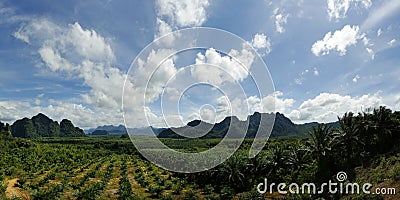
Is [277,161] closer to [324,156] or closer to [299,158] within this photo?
[299,158]

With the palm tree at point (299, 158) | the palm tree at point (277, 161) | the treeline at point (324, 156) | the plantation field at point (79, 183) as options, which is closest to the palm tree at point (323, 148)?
the treeline at point (324, 156)

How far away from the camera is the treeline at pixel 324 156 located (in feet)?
83.3

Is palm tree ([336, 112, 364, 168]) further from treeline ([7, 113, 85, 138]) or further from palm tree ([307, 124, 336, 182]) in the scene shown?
treeline ([7, 113, 85, 138])

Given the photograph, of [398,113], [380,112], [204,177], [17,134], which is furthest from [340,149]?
[17,134]

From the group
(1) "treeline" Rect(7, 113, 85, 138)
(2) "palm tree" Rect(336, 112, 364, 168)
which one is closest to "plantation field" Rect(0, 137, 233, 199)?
(2) "palm tree" Rect(336, 112, 364, 168)

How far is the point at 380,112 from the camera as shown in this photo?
2620 centimetres

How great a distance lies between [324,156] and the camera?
25625mm

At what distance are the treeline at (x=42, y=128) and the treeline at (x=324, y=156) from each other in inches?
6398

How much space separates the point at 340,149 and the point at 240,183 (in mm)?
9607

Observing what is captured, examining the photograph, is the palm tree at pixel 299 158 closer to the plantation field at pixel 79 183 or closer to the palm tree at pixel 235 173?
the palm tree at pixel 235 173

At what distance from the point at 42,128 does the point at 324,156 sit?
7194 inches

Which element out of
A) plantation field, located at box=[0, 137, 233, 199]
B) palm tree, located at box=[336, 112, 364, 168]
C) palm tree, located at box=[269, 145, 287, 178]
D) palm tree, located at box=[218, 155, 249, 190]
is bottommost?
plantation field, located at box=[0, 137, 233, 199]

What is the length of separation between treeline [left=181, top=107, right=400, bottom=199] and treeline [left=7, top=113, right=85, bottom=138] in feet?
533

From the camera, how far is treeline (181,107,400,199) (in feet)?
83.3
